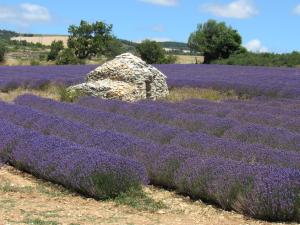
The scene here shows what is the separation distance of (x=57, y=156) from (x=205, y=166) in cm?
164

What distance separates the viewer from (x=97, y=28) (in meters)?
50.4

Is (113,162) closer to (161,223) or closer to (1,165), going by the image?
(161,223)

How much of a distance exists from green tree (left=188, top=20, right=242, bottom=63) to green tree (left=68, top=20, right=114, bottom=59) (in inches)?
327

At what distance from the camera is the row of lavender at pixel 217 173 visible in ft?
15.4

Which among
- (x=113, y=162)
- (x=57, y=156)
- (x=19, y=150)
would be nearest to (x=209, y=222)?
(x=113, y=162)

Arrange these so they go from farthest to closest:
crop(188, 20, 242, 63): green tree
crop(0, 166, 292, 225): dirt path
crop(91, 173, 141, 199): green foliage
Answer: crop(188, 20, 242, 63): green tree
crop(91, 173, 141, 199): green foliage
crop(0, 166, 292, 225): dirt path

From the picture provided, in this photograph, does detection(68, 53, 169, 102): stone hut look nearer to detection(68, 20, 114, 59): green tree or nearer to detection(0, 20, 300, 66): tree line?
detection(0, 20, 300, 66): tree line

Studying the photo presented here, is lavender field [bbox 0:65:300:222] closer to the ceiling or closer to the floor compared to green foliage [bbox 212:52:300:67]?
closer to the ceiling

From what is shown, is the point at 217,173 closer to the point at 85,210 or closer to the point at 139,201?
the point at 139,201

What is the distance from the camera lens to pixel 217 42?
4503cm

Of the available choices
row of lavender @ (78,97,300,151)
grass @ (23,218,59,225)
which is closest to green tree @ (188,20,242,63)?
row of lavender @ (78,97,300,151)

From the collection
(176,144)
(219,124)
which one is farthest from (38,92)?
(176,144)

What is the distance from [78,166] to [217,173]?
1.36m

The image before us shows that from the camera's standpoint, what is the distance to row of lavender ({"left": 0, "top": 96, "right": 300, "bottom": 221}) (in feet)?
15.4
